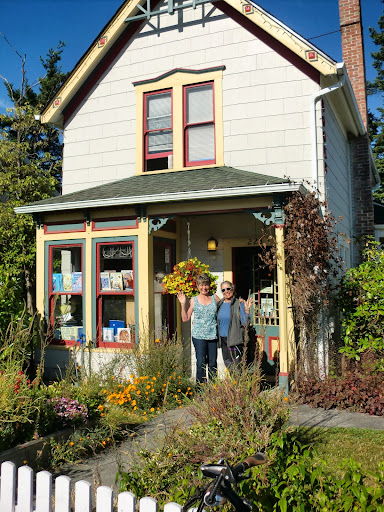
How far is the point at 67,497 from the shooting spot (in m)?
2.80

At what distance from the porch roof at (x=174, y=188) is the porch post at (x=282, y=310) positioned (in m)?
0.74

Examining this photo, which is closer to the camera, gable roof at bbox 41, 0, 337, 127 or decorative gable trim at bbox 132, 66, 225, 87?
gable roof at bbox 41, 0, 337, 127

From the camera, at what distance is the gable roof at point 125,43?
25.8 feet

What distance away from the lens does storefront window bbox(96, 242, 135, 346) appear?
8.46m

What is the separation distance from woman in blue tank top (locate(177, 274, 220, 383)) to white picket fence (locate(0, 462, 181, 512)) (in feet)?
13.0

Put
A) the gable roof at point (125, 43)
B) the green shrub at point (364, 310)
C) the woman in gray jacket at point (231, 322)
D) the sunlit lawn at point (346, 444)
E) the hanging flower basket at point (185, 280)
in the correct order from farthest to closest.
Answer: the gable roof at point (125, 43), the hanging flower basket at point (185, 280), the green shrub at point (364, 310), the woman in gray jacket at point (231, 322), the sunlit lawn at point (346, 444)

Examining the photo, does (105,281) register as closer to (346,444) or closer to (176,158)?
(176,158)

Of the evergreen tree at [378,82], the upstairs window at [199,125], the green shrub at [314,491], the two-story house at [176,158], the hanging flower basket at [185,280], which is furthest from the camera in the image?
the evergreen tree at [378,82]

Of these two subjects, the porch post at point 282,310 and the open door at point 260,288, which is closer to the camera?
the porch post at point 282,310

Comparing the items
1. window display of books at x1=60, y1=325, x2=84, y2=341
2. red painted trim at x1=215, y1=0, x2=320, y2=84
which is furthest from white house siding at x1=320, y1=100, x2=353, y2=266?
window display of books at x1=60, y1=325, x2=84, y2=341

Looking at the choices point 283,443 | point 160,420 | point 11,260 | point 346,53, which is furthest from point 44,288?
point 346,53

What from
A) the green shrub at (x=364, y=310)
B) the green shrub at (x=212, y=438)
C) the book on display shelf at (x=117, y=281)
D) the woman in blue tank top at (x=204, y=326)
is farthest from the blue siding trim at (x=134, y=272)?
the green shrub at (x=212, y=438)

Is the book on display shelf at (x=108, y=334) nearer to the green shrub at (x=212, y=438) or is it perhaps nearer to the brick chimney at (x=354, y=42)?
the green shrub at (x=212, y=438)

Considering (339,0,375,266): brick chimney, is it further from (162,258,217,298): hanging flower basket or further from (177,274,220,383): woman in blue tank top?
(177,274,220,383): woman in blue tank top
